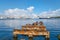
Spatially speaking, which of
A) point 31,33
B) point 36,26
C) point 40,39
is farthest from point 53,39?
point 31,33

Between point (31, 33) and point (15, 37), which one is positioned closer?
point (31, 33)

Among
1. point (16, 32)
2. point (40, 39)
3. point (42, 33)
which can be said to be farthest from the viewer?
point (40, 39)

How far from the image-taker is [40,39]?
226 feet

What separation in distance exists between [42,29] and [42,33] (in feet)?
9.71

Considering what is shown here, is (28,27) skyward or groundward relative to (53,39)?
skyward

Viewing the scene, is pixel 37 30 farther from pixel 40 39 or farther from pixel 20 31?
pixel 40 39

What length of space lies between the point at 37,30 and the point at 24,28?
5.09 metres

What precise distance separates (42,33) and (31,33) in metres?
2.84

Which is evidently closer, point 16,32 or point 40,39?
point 16,32

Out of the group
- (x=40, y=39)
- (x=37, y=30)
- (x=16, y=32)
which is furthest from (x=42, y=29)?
(x=40, y=39)

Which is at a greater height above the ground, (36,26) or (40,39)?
(36,26)

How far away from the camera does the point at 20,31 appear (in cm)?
5416

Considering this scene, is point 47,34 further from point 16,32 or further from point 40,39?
point 40,39

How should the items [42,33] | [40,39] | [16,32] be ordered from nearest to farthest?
1. [42,33]
2. [16,32]
3. [40,39]
